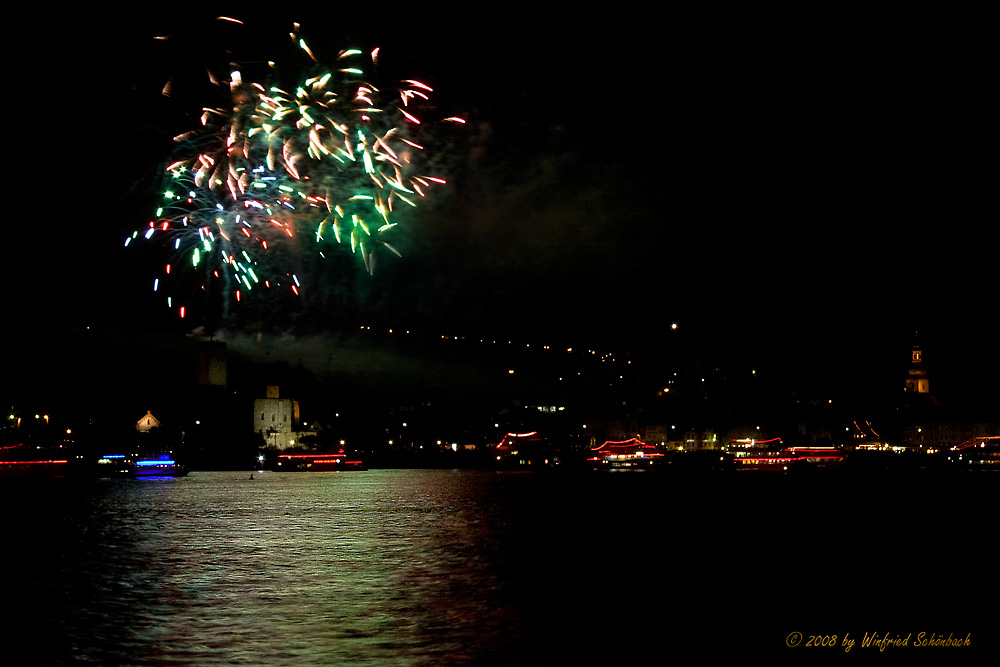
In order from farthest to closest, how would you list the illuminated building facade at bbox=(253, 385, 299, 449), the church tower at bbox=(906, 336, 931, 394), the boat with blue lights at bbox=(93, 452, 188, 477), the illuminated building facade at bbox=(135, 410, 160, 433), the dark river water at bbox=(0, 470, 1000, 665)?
1. the church tower at bbox=(906, 336, 931, 394)
2. the illuminated building facade at bbox=(253, 385, 299, 449)
3. the illuminated building facade at bbox=(135, 410, 160, 433)
4. the boat with blue lights at bbox=(93, 452, 188, 477)
5. the dark river water at bbox=(0, 470, 1000, 665)

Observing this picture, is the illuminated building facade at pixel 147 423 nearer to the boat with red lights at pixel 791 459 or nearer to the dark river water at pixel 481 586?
the boat with red lights at pixel 791 459

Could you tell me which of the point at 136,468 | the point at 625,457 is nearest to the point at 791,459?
the point at 625,457

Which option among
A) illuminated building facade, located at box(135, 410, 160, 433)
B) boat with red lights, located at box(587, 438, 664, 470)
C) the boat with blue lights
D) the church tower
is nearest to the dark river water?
the boat with blue lights

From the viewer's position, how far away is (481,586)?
14055 millimetres

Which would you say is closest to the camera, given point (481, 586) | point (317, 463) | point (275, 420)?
point (481, 586)

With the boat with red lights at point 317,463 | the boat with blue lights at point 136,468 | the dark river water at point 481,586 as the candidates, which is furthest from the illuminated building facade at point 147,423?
the dark river water at point 481,586

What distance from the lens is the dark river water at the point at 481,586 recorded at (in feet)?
32.4

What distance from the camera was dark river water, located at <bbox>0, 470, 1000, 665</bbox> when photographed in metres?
9.88

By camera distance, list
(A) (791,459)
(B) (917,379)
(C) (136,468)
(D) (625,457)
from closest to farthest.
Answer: (C) (136,468), (A) (791,459), (D) (625,457), (B) (917,379)

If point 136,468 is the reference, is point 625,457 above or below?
below

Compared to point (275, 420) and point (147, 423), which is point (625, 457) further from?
point (147, 423)

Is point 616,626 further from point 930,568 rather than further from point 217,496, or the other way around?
point 217,496

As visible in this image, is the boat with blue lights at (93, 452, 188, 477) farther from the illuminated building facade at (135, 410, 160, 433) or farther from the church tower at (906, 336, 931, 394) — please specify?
the church tower at (906, 336, 931, 394)

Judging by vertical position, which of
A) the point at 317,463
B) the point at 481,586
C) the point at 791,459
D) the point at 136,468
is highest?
the point at 136,468
